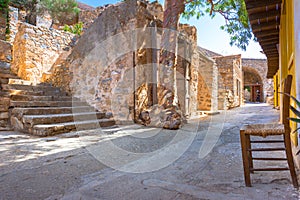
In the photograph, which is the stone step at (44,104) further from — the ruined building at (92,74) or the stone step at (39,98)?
the stone step at (39,98)

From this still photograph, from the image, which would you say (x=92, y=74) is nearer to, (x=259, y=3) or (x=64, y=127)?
(x=64, y=127)

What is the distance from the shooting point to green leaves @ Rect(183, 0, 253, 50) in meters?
6.60

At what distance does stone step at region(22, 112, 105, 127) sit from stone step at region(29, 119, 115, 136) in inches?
5.2

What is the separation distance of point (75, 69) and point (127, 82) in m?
1.61

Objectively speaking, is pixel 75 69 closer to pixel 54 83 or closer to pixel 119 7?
pixel 54 83

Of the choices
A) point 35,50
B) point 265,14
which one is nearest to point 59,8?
point 35,50

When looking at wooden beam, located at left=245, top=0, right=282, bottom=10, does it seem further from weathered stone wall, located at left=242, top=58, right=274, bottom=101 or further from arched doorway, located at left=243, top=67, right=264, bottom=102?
arched doorway, located at left=243, top=67, right=264, bottom=102

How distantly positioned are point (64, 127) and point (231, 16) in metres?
6.12

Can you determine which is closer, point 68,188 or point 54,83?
point 68,188

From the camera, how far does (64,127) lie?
3.87 m

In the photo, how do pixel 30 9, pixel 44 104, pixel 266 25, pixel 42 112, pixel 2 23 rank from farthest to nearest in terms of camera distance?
pixel 30 9 → pixel 2 23 → pixel 44 104 → pixel 42 112 → pixel 266 25

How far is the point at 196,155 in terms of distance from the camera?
2.53m

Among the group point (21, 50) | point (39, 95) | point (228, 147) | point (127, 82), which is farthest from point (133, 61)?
point (21, 50)

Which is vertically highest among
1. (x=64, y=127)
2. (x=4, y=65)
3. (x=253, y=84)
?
(x=253, y=84)
